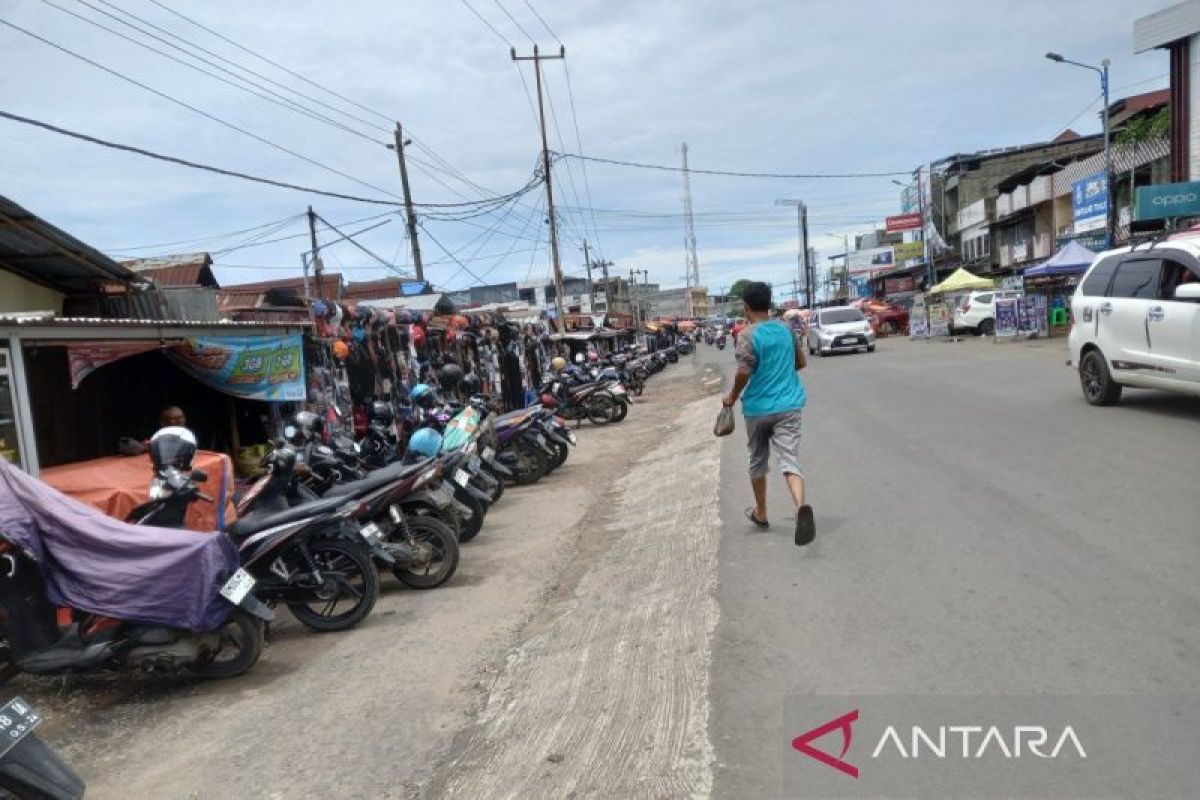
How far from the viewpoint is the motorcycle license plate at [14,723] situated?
9.12 feet

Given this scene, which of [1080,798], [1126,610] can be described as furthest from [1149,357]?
[1080,798]

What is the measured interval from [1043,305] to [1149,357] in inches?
804

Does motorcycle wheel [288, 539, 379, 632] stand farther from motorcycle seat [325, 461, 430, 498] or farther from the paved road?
the paved road

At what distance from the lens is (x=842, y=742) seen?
3119 millimetres

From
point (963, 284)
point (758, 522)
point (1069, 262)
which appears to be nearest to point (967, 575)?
point (758, 522)

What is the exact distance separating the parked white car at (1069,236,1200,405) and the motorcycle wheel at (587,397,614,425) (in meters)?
8.66

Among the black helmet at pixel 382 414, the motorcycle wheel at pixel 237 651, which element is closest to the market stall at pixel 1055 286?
the black helmet at pixel 382 414

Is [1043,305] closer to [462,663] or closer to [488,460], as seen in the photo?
[488,460]

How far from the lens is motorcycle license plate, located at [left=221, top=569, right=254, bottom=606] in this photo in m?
4.45

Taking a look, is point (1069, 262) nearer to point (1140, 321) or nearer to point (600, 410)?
point (600, 410)

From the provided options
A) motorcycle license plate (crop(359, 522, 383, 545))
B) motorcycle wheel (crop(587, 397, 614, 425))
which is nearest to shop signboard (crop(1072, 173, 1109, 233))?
motorcycle wheel (crop(587, 397, 614, 425))

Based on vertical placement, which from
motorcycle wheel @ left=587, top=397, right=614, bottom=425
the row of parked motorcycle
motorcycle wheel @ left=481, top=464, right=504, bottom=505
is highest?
the row of parked motorcycle

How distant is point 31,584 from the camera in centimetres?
432

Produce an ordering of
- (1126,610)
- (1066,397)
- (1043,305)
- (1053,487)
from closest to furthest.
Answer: (1126,610) → (1053,487) → (1066,397) → (1043,305)
